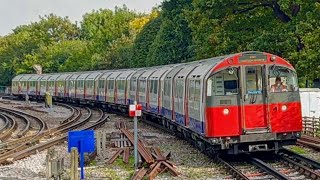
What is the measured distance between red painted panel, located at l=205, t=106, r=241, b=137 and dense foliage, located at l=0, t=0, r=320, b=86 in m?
11.8

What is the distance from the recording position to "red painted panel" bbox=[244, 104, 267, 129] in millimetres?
14758

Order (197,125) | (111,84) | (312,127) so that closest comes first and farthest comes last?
(197,125) → (312,127) → (111,84)

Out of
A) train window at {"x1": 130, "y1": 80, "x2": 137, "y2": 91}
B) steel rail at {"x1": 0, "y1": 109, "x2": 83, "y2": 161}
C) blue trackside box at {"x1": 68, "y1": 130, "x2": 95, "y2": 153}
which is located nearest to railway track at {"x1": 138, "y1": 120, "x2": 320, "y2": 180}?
blue trackside box at {"x1": 68, "y1": 130, "x2": 95, "y2": 153}

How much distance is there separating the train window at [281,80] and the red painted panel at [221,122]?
3.92 feet

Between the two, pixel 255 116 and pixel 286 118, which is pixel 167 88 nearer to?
pixel 255 116

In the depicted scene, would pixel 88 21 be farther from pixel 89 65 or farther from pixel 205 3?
pixel 205 3

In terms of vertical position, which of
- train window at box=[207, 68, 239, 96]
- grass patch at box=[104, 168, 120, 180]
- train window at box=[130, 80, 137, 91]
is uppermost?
train window at box=[130, 80, 137, 91]

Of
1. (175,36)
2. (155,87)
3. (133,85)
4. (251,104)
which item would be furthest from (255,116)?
(175,36)

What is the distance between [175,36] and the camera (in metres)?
53.3

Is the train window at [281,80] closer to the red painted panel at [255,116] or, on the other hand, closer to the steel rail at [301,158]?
the red painted panel at [255,116]

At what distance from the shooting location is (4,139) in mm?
21734

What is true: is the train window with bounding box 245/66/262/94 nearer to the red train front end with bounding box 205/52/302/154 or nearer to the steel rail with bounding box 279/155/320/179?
the red train front end with bounding box 205/52/302/154

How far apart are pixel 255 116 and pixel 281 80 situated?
1.20 m

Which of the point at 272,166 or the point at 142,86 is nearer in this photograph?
the point at 272,166
